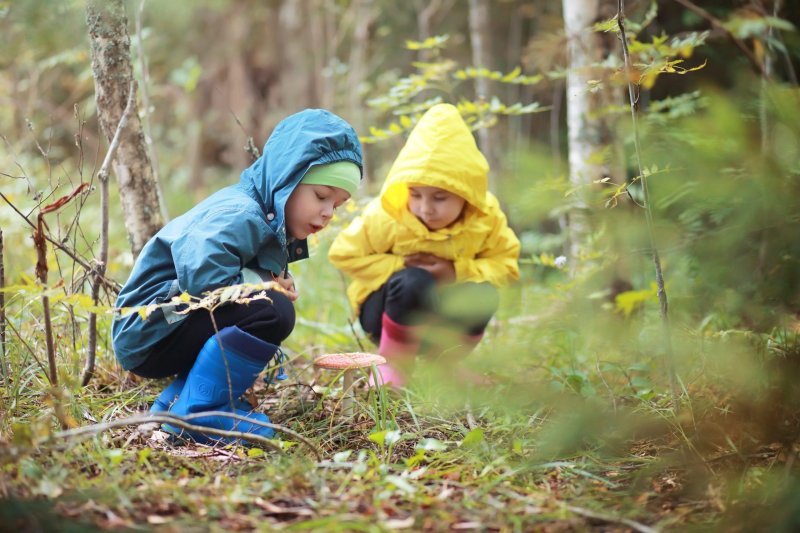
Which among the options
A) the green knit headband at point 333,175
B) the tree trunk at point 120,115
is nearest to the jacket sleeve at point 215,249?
the green knit headband at point 333,175

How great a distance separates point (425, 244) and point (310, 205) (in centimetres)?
76

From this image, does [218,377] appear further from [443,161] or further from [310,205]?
[443,161]

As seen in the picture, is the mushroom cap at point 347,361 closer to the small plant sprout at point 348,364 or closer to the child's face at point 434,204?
the small plant sprout at point 348,364

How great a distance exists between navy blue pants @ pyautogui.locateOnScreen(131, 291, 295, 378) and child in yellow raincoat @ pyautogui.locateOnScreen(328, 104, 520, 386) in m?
0.73

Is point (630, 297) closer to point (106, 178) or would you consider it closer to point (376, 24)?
point (106, 178)

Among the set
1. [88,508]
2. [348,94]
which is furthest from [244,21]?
[88,508]

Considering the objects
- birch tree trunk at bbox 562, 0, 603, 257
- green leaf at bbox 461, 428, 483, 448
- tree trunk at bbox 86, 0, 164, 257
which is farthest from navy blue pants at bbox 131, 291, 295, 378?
birch tree trunk at bbox 562, 0, 603, 257

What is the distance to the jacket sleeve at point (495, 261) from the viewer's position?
326 cm

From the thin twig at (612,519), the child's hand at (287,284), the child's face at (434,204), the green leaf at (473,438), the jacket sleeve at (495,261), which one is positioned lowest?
the green leaf at (473,438)

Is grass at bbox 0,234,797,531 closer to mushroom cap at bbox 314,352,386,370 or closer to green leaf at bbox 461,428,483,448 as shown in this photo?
green leaf at bbox 461,428,483,448

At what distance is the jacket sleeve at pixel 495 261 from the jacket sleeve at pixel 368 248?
30 centimetres

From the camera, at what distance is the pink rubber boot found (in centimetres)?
306

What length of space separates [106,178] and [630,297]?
1803 millimetres

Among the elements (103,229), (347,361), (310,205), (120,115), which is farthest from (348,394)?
(120,115)
